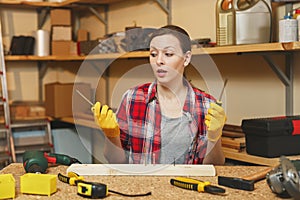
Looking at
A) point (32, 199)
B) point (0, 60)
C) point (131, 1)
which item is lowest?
point (32, 199)

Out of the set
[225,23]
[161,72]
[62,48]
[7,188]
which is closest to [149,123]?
[161,72]

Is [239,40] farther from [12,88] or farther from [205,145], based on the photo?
[12,88]

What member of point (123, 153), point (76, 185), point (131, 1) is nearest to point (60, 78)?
point (131, 1)

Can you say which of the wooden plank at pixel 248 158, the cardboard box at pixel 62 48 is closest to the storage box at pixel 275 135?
the wooden plank at pixel 248 158

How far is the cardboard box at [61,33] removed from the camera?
3.75 metres

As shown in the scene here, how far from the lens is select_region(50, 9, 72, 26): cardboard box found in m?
3.74

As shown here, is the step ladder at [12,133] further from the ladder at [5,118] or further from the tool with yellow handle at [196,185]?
the tool with yellow handle at [196,185]

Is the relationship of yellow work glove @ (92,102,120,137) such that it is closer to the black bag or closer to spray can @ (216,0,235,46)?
spray can @ (216,0,235,46)

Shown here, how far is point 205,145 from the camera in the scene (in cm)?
164

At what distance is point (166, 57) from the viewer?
1.55 metres

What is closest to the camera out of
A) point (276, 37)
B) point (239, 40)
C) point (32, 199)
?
point (32, 199)

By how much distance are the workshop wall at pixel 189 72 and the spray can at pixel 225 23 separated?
26 cm

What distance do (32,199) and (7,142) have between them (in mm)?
2557

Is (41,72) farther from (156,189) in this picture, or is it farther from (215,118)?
(156,189)
